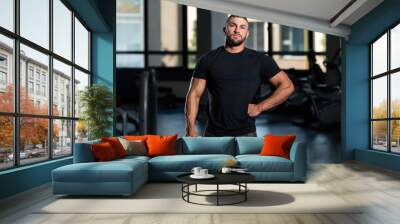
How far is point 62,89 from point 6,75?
2099 mm

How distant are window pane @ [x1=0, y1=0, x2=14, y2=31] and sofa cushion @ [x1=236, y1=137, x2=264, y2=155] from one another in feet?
11.3

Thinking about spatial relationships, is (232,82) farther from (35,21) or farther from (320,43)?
(320,43)

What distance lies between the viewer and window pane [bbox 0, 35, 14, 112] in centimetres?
472

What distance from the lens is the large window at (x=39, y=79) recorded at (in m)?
4.86

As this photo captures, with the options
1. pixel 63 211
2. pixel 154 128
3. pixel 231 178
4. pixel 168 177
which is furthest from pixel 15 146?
pixel 154 128

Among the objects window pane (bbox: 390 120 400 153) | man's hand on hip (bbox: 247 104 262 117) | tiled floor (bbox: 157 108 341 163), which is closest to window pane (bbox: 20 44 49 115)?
man's hand on hip (bbox: 247 104 262 117)

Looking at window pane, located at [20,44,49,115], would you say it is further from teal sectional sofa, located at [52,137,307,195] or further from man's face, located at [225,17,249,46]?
man's face, located at [225,17,249,46]

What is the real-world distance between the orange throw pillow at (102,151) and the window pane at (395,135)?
508cm

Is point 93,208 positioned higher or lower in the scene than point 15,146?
lower

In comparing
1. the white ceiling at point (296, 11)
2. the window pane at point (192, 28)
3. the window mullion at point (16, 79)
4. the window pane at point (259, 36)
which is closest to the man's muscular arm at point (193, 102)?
the white ceiling at point (296, 11)

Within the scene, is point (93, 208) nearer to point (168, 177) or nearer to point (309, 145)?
point (168, 177)

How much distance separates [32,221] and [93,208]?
646 mm

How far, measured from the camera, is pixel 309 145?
11328mm

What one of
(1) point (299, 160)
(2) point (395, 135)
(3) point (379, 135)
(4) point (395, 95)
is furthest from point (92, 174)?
(3) point (379, 135)
